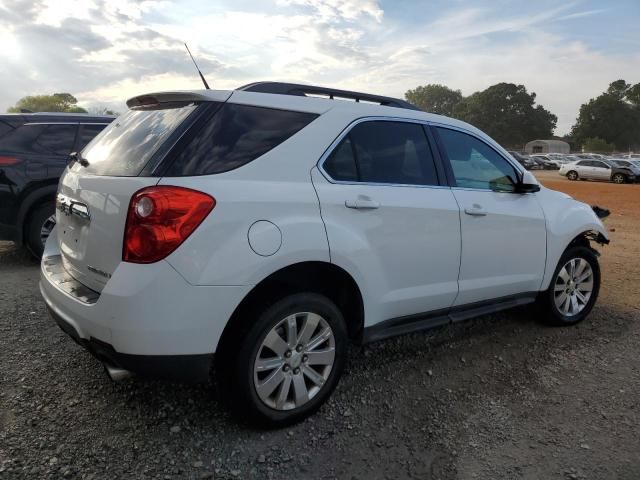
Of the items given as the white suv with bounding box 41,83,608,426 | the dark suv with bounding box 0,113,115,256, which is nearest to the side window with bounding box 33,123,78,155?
the dark suv with bounding box 0,113,115,256

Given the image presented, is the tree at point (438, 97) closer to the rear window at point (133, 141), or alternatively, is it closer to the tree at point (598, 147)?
the tree at point (598, 147)

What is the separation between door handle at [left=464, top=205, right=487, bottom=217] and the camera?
11.3 feet

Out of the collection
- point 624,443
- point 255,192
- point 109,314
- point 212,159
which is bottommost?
point 624,443

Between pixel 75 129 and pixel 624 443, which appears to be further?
pixel 75 129

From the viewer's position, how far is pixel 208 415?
2869 millimetres

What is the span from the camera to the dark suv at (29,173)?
5590 millimetres

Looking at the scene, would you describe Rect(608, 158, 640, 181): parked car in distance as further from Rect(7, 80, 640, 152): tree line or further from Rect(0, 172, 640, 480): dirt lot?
Rect(7, 80, 640, 152): tree line

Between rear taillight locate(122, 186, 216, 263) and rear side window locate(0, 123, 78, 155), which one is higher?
rear side window locate(0, 123, 78, 155)

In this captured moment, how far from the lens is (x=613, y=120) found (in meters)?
104

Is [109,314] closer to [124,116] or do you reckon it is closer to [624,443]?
[124,116]

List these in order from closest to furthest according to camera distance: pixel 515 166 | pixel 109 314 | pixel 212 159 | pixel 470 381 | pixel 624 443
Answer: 1. pixel 109 314
2. pixel 212 159
3. pixel 624 443
4. pixel 470 381
5. pixel 515 166

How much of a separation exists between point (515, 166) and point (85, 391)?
3.35 metres

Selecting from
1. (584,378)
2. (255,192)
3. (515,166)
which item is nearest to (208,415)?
(255,192)

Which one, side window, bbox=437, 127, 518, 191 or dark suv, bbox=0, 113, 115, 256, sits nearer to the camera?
side window, bbox=437, 127, 518, 191
